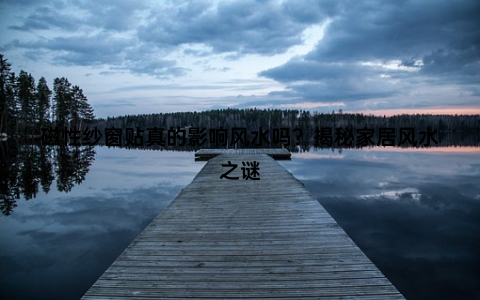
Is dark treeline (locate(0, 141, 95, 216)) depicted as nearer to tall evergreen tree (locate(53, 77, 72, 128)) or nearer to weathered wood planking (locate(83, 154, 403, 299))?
weathered wood planking (locate(83, 154, 403, 299))

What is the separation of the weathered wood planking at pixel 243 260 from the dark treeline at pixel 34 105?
53.3 m

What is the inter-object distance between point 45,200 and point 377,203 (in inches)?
441

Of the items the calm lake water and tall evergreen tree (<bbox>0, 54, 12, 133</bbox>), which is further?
tall evergreen tree (<bbox>0, 54, 12, 133</bbox>)

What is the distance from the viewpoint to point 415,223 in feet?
28.7

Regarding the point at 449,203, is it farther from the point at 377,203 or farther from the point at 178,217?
the point at 178,217

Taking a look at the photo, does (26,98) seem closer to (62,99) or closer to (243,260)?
(62,99)

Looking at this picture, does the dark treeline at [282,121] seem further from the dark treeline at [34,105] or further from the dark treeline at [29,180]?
the dark treeline at [29,180]

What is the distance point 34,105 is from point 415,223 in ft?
207

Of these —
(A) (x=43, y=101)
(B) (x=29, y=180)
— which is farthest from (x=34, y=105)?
(B) (x=29, y=180)

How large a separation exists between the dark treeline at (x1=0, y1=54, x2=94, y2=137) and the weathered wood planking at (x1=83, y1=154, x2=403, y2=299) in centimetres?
5325

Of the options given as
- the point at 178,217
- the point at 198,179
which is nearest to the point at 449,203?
the point at 198,179

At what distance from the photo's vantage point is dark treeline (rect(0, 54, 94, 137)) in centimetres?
5004

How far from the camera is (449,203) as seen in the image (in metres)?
11.2

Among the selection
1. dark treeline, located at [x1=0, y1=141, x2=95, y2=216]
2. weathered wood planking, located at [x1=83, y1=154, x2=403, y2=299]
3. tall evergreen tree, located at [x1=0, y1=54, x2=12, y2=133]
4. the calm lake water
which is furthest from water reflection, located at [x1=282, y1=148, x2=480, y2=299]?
tall evergreen tree, located at [x1=0, y1=54, x2=12, y2=133]
